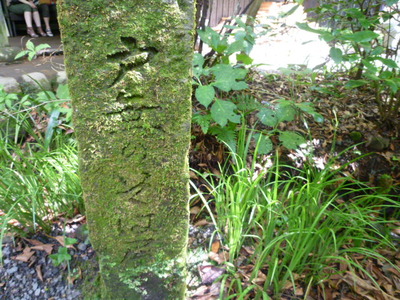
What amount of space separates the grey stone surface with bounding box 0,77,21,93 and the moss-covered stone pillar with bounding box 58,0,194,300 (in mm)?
2496

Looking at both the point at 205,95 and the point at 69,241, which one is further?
the point at 205,95

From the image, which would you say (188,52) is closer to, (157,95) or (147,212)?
(157,95)

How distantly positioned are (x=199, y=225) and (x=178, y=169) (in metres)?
0.77

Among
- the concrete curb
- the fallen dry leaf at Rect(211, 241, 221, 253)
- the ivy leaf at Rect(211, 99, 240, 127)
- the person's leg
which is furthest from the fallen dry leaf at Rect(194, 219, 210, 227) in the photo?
the person's leg

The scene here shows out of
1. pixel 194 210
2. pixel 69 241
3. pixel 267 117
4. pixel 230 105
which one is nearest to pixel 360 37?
pixel 267 117

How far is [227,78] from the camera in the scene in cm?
185

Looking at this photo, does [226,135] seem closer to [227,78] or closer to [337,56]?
[227,78]

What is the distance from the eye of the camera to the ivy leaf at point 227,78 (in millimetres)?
1821

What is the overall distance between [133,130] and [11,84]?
2.67 m

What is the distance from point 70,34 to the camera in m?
0.93

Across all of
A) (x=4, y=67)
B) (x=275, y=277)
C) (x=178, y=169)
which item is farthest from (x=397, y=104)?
(x=4, y=67)

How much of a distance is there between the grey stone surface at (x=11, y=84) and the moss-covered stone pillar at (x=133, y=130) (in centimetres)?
250

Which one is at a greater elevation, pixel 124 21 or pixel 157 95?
pixel 124 21

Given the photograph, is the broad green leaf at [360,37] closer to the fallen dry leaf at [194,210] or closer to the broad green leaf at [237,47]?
the broad green leaf at [237,47]
